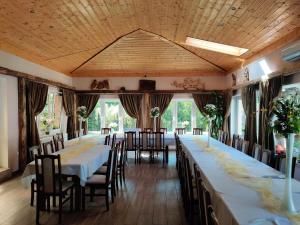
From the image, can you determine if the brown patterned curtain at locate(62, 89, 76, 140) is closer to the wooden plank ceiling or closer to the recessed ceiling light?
the wooden plank ceiling

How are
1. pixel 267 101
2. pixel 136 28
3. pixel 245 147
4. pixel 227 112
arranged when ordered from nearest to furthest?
pixel 245 147 < pixel 267 101 < pixel 136 28 < pixel 227 112

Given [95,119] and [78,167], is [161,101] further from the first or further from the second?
[78,167]

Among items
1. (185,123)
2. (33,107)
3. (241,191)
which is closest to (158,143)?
(185,123)

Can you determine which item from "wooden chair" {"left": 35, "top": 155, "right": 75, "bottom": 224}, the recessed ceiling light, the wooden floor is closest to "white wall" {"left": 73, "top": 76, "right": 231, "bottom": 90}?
the recessed ceiling light

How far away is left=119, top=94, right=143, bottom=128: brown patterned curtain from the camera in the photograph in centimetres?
1003

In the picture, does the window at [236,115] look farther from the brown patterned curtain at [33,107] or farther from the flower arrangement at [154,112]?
the brown patterned curtain at [33,107]

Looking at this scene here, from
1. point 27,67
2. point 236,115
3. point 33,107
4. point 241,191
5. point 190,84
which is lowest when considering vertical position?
point 241,191

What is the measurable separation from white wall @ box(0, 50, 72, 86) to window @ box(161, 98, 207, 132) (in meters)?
4.10

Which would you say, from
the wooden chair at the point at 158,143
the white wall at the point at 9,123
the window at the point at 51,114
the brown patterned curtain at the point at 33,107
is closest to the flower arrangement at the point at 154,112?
the wooden chair at the point at 158,143

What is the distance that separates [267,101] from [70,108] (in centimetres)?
676

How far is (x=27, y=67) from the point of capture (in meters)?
6.84

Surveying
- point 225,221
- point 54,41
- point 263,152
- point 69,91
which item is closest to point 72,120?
point 69,91

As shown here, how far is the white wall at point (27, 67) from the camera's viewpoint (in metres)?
5.88

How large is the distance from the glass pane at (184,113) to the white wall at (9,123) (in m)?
5.85
